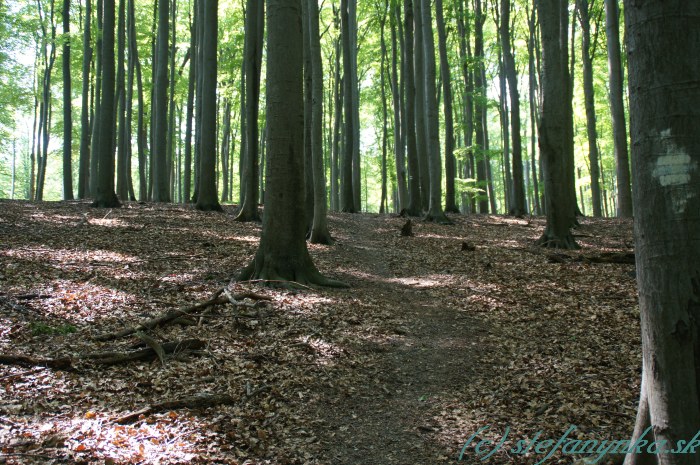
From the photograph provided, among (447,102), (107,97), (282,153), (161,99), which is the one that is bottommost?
(282,153)

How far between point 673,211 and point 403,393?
3024mm

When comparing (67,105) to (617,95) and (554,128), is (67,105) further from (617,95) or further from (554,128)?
(617,95)

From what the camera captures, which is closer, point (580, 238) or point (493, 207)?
point (580, 238)

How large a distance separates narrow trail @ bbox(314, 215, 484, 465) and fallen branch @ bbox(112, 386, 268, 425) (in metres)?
0.77

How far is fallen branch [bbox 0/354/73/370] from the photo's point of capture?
14.5ft

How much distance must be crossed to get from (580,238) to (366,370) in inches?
367

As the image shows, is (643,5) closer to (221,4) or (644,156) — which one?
(644,156)

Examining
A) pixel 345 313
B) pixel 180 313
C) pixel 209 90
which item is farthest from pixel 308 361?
pixel 209 90

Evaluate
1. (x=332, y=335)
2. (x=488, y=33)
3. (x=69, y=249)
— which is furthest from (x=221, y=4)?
(x=332, y=335)

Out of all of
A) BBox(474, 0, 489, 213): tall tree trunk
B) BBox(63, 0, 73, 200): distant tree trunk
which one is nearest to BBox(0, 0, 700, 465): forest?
BBox(63, 0, 73, 200): distant tree trunk

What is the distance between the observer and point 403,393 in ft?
15.5

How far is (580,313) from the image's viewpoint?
666cm

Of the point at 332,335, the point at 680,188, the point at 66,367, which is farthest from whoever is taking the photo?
the point at 332,335

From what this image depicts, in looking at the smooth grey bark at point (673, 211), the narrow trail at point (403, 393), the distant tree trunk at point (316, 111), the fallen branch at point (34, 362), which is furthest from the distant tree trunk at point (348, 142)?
the smooth grey bark at point (673, 211)
